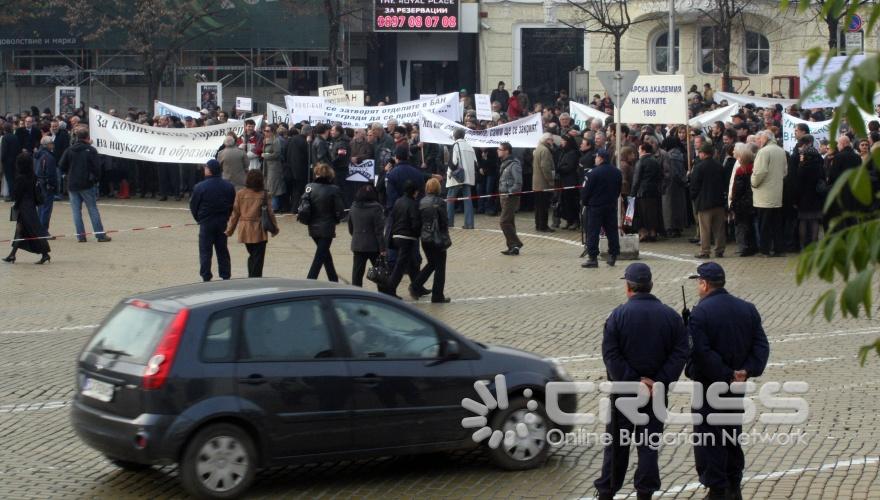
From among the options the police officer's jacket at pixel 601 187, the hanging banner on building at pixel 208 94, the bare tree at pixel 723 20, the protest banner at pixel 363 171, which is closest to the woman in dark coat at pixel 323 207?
the police officer's jacket at pixel 601 187

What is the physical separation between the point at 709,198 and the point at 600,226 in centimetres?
182

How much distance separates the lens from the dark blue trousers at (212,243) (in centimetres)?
1634

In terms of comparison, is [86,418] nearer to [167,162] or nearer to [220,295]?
[220,295]

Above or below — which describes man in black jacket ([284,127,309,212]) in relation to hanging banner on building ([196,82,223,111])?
below

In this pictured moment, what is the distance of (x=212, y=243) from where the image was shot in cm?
1644

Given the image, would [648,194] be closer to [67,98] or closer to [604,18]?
[604,18]

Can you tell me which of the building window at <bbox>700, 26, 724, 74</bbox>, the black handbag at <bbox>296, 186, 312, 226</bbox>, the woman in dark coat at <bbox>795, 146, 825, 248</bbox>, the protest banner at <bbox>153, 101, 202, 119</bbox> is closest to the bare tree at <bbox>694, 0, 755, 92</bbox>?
the building window at <bbox>700, 26, 724, 74</bbox>

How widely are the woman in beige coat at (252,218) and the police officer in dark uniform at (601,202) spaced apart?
16.0 ft

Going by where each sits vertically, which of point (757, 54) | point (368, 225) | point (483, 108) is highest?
point (757, 54)

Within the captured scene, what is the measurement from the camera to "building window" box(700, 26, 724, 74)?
4275cm

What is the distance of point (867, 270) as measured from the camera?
3.91 meters

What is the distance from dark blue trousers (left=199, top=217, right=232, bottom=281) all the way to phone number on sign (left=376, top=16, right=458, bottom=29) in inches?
1081

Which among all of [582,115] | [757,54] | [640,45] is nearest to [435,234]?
[582,115]

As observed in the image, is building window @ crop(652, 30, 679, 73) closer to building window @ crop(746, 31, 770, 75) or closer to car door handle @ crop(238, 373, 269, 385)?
building window @ crop(746, 31, 770, 75)
